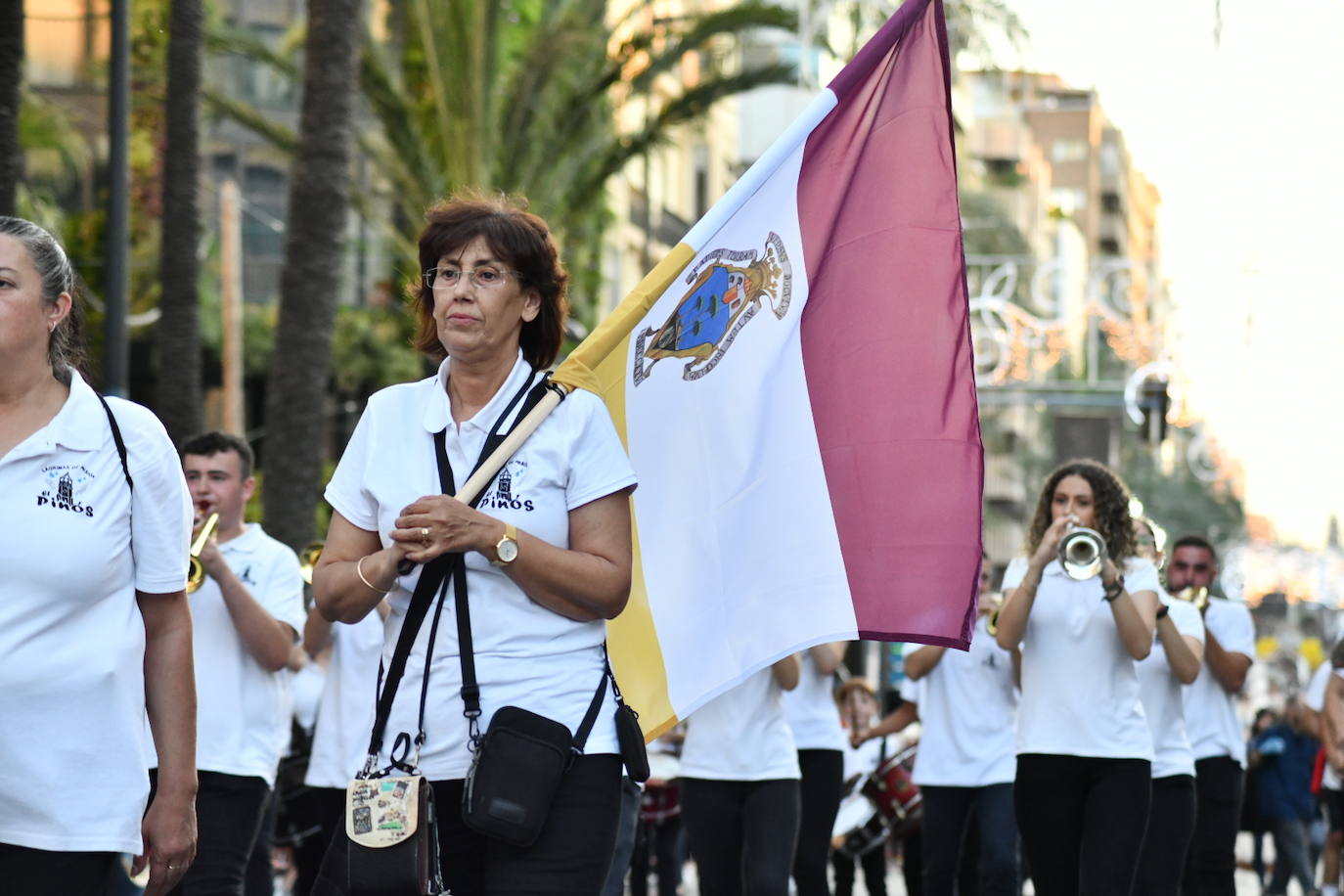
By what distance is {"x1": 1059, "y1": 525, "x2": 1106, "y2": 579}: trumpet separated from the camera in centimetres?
897

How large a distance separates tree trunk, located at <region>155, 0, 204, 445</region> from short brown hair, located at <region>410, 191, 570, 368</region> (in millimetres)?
11982

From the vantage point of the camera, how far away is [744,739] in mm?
10141

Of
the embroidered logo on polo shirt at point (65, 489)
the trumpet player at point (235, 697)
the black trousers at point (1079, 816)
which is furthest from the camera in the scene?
the black trousers at point (1079, 816)

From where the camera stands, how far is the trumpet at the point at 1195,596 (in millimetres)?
11469

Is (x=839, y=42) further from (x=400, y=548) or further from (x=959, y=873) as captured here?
(x=400, y=548)

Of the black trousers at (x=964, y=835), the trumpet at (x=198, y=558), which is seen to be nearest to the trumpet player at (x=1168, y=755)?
the black trousers at (x=964, y=835)

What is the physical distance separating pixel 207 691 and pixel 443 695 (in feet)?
11.6

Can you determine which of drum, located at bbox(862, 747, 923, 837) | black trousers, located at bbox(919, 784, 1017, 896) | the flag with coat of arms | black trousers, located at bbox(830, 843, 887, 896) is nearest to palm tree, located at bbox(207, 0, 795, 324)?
drum, located at bbox(862, 747, 923, 837)

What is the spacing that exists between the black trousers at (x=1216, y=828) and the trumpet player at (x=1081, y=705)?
9.66ft

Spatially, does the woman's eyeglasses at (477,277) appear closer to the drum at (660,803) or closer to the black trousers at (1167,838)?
the black trousers at (1167,838)

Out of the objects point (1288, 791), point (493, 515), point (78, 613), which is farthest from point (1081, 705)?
point (1288, 791)

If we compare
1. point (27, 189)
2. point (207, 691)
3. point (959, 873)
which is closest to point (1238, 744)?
point (959, 873)

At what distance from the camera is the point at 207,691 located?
8070 millimetres

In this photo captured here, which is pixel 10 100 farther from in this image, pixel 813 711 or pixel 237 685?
pixel 813 711
